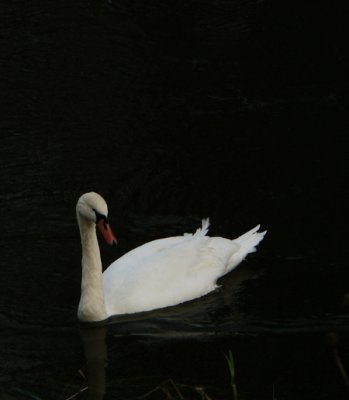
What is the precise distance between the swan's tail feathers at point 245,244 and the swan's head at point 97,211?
2.12 m

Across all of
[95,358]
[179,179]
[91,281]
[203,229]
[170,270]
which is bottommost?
[95,358]

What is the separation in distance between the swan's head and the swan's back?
2.95 ft

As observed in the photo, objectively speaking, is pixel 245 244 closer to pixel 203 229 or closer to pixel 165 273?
pixel 203 229

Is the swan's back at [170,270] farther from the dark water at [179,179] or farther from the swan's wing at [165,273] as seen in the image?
the dark water at [179,179]

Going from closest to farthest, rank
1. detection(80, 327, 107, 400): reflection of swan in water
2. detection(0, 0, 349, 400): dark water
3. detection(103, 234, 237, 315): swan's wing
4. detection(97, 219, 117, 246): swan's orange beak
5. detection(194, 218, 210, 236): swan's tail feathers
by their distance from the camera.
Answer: detection(80, 327, 107, 400): reflection of swan in water → detection(0, 0, 349, 400): dark water → detection(97, 219, 117, 246): swan's orange beak → detection(103, 234, 237, 315): swan's wing → detection(194, 218, 210, 236): swan's tail feathers

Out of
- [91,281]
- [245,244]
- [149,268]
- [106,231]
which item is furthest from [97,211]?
[245,244]

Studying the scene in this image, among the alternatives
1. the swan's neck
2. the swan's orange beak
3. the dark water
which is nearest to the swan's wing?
the dark water

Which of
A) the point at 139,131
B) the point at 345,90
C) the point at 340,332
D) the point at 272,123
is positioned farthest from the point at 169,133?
the point at 340,332

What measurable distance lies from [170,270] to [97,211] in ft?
4.18

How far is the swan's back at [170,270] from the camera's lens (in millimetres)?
10680

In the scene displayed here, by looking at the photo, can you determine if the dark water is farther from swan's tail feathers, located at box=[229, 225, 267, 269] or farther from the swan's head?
the swan's head

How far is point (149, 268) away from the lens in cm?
1082

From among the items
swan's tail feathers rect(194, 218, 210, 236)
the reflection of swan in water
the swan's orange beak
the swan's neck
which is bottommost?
the reflection of swan in water

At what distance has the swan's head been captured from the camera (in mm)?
10000
